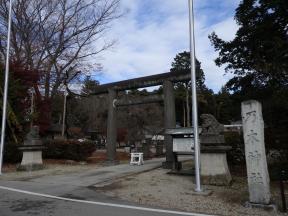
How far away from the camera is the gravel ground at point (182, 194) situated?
8344 mm

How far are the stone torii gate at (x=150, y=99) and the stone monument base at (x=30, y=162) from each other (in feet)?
12.8

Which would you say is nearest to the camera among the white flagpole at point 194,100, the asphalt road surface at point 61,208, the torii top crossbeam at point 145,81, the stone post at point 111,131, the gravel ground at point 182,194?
the asphalt road surface at point 61,208

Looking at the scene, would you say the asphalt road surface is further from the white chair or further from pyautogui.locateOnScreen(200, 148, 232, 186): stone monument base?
the white chair

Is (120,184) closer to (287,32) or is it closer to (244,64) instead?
(244,64)

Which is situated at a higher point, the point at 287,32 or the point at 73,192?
the point at 287,32

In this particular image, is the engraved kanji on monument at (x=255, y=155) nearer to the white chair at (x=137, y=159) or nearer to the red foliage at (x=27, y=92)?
the white chair at (x=137, y=159)

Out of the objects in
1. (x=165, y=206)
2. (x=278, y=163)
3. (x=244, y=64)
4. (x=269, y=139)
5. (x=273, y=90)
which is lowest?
(x=165, y=206)

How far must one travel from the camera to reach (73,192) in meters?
10.7

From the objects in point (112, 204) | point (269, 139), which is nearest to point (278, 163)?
point (269, 139)

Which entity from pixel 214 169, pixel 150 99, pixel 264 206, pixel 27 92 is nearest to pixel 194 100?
pixel 214 169

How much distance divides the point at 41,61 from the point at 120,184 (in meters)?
17.9

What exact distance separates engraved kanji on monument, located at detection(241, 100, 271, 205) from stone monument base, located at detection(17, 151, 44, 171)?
1215 centimetres

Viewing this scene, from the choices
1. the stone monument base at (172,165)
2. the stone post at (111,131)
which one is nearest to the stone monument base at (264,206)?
the stone monument base at (172,165)

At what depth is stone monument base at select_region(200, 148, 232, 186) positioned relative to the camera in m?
11.8
